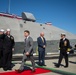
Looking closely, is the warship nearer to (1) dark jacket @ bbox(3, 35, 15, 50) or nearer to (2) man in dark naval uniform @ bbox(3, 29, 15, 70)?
(2) man in dark naval uniform @ bbox(3, 29, 15, 70)

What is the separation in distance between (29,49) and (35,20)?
18735 mm

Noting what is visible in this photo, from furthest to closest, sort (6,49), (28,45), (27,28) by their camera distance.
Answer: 1. (27,28)
2. (6,49)
3. (28,45)

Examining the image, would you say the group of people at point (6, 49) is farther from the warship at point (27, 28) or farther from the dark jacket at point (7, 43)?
the warship at point (27, 28)

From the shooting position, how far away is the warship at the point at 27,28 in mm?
19891

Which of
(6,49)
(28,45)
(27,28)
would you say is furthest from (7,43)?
(27,28)

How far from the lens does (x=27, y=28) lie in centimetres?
2275

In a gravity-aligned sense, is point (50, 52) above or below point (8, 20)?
below

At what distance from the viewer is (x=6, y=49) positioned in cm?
895

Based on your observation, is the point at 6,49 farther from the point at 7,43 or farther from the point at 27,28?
the point at 27,28

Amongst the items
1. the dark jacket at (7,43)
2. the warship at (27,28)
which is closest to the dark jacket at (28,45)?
the dark jacket at (7,43)

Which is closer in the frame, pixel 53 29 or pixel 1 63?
pixel 1 63

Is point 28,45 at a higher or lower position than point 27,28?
lower

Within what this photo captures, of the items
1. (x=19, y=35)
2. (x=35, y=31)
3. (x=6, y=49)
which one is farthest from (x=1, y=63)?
(x=35, y=31)

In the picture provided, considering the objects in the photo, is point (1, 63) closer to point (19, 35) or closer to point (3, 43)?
point (3, 43)
